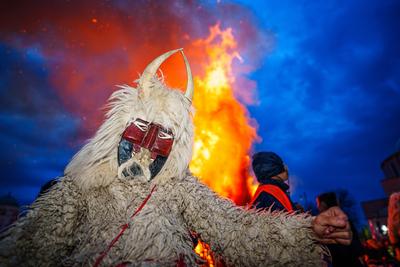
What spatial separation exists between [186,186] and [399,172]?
39595 mm

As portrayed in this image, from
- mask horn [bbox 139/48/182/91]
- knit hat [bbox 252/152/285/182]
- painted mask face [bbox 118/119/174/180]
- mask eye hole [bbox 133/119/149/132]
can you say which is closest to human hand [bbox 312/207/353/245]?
painted mask face [bbox 118/119/174/180]

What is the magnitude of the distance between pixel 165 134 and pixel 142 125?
0.20 m

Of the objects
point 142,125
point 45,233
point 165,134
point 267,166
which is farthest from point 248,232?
point 267,166

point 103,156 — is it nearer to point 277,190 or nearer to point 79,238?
point 79,238

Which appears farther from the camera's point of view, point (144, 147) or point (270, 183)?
point (270, 183)

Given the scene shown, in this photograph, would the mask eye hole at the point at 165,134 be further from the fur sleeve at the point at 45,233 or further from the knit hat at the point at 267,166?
the knit hat at the point at 267,166

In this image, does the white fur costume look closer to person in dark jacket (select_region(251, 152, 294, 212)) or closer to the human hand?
the human hand

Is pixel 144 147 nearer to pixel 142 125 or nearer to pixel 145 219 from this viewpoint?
pixel 142 125

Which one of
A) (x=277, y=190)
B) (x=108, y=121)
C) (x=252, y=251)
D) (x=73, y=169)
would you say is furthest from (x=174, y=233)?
(x=277, y=190)

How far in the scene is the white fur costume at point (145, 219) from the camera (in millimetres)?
1290

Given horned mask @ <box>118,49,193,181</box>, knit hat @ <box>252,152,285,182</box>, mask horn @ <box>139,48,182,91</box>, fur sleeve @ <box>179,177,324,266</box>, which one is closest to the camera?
fur sleeve @ <box>179,177,324,266</box>

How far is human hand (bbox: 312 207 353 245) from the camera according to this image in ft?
3.50

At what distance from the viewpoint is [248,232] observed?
1.38 m

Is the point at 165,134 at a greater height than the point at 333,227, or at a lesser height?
greater
